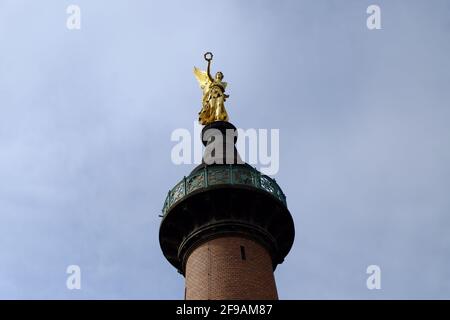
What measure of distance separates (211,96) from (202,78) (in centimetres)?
198

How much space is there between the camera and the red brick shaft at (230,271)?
24.0m

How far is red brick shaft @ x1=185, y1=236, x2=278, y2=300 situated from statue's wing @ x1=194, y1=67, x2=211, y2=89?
1188cm

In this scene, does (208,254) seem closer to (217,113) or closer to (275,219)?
(275,219)

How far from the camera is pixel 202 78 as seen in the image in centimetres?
3572

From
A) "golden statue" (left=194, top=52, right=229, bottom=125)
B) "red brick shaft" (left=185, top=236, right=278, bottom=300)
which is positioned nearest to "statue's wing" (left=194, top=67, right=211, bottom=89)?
"golden statue" (left=194, top=52, right=229, bottom=125)

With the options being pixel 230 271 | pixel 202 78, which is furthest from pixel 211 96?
pixel 230 271

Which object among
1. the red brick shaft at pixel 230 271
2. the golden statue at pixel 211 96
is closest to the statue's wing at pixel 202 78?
the golden statue at pixel 211 96

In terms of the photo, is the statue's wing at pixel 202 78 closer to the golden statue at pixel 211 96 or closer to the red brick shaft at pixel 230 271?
the golden statue at pixel 211 96

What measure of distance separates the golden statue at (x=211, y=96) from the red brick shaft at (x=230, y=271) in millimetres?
9184

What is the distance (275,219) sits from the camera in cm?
2748

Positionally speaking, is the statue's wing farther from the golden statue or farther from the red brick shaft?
the red brick shaft

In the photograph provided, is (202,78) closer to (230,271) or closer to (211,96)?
(211,96)

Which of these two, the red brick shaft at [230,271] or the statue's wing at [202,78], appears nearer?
the red brick shaft at [230,271]

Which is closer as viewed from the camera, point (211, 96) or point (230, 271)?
point (230, 271)
